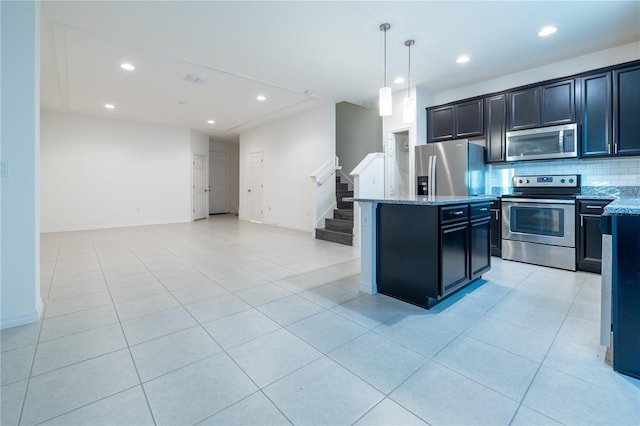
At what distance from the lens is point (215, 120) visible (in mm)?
7867

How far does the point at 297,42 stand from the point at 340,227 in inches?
128

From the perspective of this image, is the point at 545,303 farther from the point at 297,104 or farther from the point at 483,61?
the point at 297,104

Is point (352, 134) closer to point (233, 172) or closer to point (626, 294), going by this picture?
point (233, 172)

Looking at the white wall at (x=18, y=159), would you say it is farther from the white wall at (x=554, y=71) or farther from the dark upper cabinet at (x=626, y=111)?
the dark upper cabinet at (x=626, y=111)

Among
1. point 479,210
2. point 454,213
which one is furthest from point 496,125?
point 454,213

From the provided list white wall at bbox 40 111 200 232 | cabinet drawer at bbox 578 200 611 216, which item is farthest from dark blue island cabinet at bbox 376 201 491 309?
→ white wall at bbox 40 111 200 232

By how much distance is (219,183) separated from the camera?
1130 cm

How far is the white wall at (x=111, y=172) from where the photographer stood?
6883mm

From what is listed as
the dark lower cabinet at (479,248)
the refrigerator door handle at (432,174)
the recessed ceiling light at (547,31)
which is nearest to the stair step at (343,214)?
the refrigerator door handle at (432,174)

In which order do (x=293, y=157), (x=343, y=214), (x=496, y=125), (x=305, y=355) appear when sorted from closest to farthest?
(x=305, y=355) → (x=496, y=125) → (x=343, y=214) → (x=293, y=157)

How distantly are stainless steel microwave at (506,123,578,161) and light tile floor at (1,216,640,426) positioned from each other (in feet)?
5.42

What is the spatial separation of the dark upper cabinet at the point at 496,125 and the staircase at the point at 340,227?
2.59 meters

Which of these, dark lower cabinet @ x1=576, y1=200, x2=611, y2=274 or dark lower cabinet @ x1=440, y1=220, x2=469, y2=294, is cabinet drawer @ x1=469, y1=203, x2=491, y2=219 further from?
dark lower cabinet @ x1=576, y1=200, x2=611, y2=274

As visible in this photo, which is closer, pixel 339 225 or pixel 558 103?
pixel 558 103
